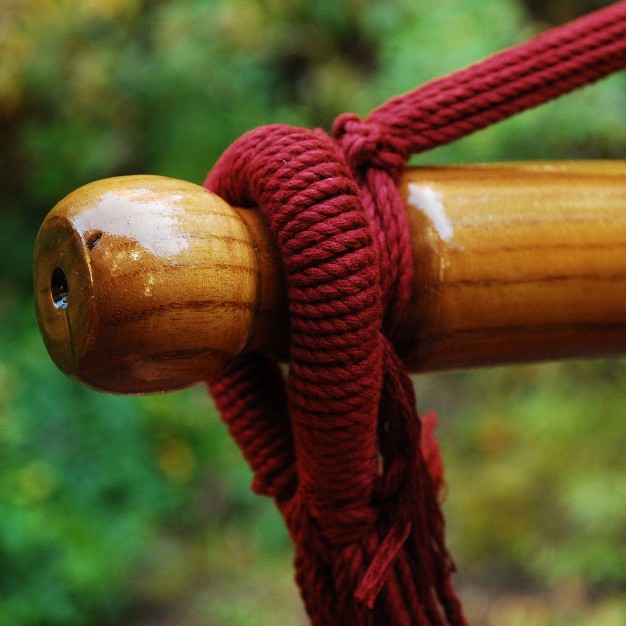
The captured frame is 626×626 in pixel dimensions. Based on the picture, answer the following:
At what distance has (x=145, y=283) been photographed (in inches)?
14.7

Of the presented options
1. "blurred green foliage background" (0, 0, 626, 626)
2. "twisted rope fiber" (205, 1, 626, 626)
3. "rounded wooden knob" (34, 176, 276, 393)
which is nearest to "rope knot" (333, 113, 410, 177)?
"twisted rope fiber" (205, 1, 626, 626)

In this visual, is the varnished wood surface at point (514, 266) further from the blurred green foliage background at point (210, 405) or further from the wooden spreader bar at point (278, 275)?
the blurred green foliage background at point (210, 405)

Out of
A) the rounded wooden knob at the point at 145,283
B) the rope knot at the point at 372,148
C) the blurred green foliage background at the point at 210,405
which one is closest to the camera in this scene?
the rounded wooden knob at the point at 145,283

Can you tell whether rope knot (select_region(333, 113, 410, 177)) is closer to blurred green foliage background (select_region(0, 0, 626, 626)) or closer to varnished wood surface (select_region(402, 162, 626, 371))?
varnished wood surface (select_region(402, 162, 626, 371))

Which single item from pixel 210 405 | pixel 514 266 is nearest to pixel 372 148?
pixel 514 266

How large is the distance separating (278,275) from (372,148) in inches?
4.3

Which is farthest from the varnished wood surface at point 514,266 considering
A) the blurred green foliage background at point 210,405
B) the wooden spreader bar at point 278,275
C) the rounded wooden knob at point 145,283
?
the blurred green foliage background at point 210,405

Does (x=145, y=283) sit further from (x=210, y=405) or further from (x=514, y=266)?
(x=210, y=405)

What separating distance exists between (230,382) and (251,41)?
8.40ft

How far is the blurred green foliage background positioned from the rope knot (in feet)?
5.27

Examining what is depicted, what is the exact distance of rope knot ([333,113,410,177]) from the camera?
490mm

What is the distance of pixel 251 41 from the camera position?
288cm

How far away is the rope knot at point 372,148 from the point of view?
0.49 meters

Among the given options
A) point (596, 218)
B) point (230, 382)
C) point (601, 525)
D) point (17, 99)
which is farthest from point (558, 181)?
point (17, 99)
